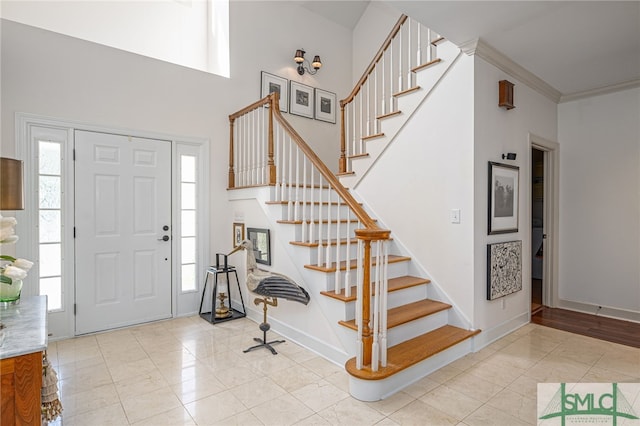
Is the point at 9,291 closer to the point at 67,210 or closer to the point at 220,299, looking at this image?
the point at 67,210

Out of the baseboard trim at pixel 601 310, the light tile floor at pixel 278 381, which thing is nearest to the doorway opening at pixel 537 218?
the baseboard trim at pixel 601 310

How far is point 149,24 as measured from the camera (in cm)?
432

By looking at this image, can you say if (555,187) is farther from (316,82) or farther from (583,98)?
(316,82)

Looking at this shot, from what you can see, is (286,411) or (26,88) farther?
(26,88)

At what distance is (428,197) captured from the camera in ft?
11.2

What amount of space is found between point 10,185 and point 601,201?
218 inches

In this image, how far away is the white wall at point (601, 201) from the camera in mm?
3900

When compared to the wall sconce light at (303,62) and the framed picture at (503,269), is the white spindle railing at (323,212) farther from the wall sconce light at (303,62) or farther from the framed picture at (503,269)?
the wall sconce light at (303,62)

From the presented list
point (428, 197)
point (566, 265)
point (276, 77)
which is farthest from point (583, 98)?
point (276, 77)

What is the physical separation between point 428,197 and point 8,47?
13.5 feet

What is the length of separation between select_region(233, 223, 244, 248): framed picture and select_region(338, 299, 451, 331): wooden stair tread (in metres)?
1.92

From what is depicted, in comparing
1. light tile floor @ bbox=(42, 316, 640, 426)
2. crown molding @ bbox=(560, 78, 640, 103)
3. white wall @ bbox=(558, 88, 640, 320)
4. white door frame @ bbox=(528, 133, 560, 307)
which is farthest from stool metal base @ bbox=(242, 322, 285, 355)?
crown molding @ bbox=(560, 78, 640, 103)

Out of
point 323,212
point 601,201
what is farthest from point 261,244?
point 601,201

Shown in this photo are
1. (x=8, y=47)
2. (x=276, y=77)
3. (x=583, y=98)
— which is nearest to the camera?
(x=8, y=47)
